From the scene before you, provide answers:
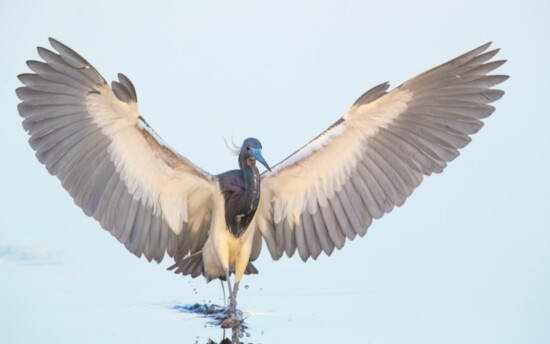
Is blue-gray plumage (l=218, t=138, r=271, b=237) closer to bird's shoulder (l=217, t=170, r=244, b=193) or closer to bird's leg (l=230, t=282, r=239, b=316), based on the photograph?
bird's shoulder (l=217, t=170, r=244, b=193)

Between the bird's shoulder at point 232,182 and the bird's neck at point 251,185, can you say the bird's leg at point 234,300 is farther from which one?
A: the bird's shoulder at point 232,182

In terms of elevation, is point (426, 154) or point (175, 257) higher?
point (426, 154)

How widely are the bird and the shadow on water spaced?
0.15m

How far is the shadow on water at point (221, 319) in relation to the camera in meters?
7.85

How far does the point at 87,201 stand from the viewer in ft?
27.6

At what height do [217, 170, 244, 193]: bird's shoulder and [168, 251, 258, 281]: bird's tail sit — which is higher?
[217, 170, 244, 193]: bird's shoulder

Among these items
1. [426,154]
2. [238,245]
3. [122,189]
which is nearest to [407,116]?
[426,154]

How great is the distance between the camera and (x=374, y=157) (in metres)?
8.82

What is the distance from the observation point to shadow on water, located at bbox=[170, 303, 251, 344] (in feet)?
25.7

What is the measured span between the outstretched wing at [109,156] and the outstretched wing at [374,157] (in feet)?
2.21

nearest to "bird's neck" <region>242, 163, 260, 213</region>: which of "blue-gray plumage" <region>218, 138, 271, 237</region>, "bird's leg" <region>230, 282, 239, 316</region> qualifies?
"blue-gray plumage" <region>218, 138, 271, 237</region>

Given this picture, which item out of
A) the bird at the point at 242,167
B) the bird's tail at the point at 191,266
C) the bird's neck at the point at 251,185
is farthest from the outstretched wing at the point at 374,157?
the bird's tail at the point at 191,266

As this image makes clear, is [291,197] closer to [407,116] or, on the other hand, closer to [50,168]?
[407,116]

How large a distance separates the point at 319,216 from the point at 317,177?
389 mm
